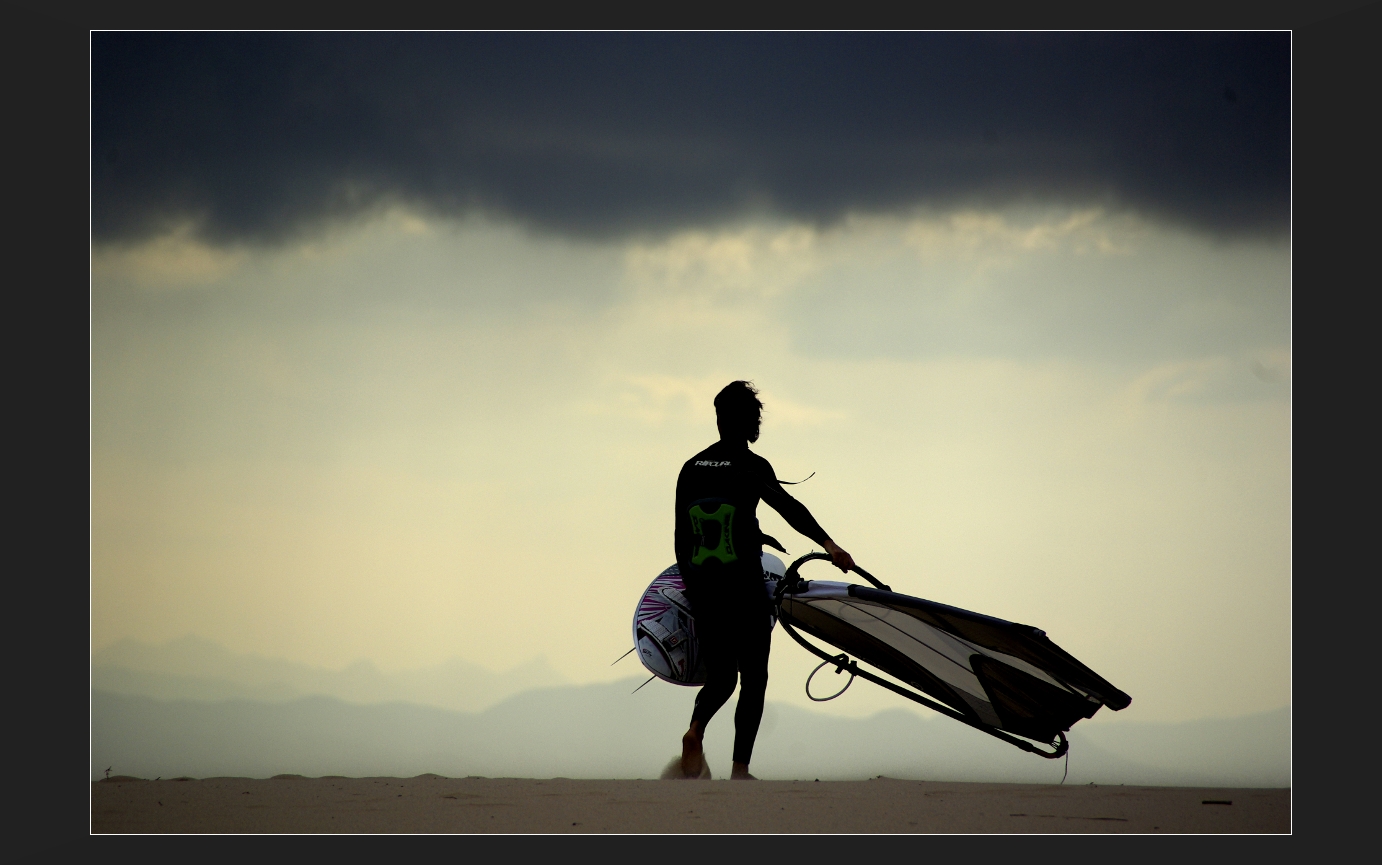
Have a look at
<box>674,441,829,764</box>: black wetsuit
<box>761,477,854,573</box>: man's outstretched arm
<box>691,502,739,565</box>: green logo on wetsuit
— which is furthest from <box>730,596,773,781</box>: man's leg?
<box>761,477,854,573</box>: man's outstretched arm

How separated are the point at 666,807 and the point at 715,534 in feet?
3.96

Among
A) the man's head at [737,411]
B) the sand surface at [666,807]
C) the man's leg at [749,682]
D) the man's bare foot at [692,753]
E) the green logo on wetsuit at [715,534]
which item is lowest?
the sand surface at [666,807]

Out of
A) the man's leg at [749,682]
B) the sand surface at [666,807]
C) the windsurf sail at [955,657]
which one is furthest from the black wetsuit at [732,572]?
the sand surface at [666,807]

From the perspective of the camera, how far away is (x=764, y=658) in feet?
14.5

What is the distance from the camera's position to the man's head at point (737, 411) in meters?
4.54

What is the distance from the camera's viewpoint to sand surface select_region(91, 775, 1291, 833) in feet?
11.8

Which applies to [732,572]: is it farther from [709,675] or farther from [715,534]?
[709,675]

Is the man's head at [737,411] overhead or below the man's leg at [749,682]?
overhead

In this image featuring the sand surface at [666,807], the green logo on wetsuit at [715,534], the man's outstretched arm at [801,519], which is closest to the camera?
the sand surface at [666,807]

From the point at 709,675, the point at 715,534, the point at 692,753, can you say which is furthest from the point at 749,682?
Result: the point at 715,534

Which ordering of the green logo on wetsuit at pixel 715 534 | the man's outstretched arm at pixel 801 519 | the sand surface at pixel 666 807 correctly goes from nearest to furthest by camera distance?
the sand surface at pixel 666 807, the man's outstretched arm at pixel 801 519, the green logo on wetsuit at pixel 715 534

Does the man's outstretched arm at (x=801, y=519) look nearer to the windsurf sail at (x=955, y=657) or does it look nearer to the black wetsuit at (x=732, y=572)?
the black wetsuit at (x=732, y=572)

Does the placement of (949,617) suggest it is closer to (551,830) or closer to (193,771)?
(551,830)

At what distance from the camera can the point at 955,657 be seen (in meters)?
4.81
